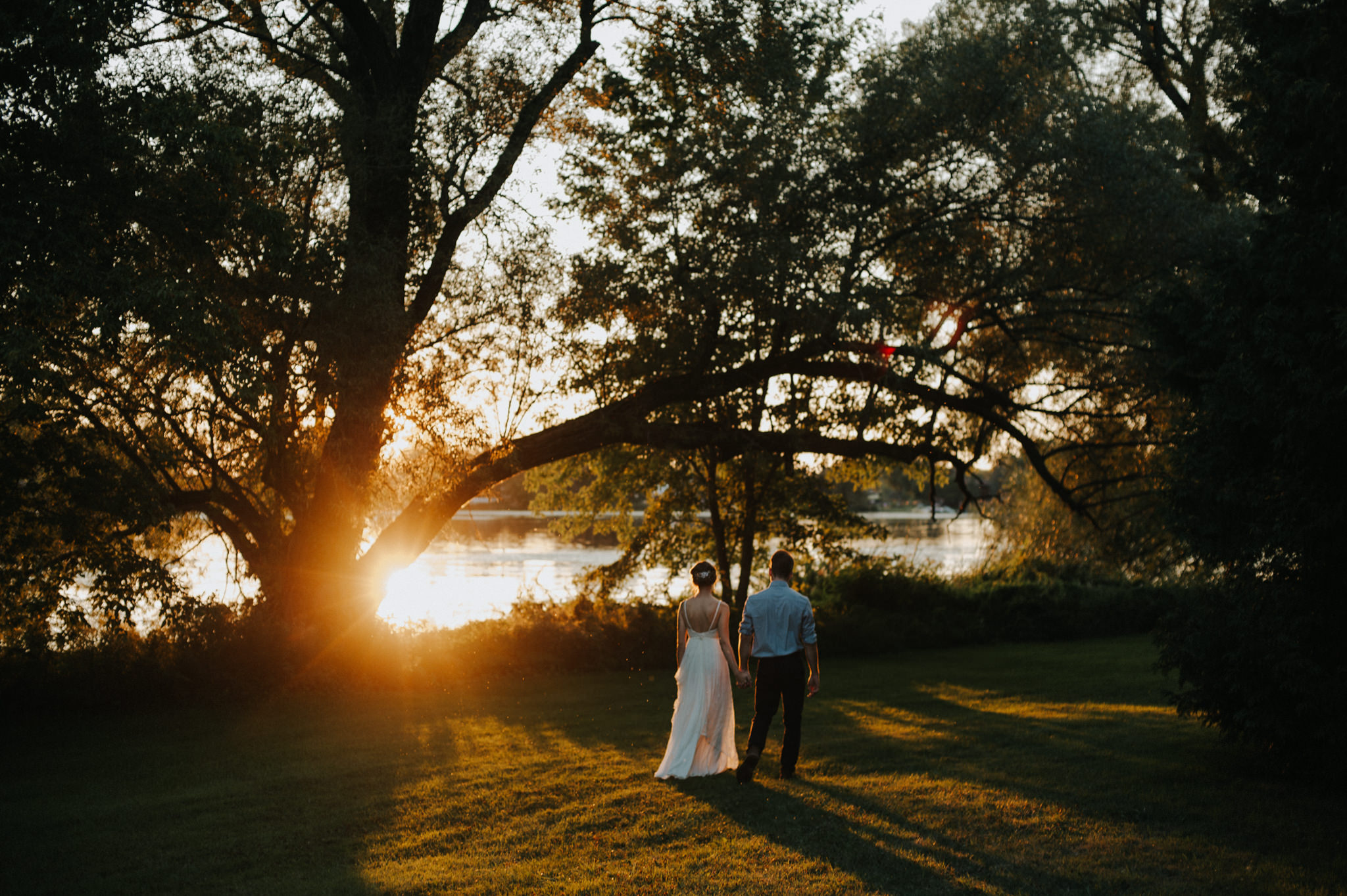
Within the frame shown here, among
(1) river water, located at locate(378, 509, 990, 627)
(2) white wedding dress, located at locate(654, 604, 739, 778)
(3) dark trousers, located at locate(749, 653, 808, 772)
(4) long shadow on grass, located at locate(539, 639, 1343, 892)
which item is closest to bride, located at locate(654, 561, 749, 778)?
(2) white wedding dress, located at locate(654, 604, 739, 778)

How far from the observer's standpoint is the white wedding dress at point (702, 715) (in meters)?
9.12

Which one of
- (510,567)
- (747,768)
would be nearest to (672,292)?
(747,768)

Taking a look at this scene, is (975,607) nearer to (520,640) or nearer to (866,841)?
(520,640)

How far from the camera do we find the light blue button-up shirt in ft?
29.0

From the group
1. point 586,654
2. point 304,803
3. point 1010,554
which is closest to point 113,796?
point 304,803

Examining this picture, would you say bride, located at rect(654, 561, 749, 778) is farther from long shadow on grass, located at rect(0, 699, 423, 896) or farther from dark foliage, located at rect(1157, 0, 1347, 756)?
dark foliage, located at rect(1157, 0, 1347, 756)

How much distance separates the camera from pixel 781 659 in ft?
Result: 29.2

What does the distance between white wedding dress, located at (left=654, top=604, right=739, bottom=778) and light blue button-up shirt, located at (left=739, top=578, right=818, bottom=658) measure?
1.73 ft

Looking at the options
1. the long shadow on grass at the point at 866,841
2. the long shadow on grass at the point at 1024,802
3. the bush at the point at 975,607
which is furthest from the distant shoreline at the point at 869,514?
the long shadow on grass at the point at 866,841

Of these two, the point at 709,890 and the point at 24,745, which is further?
the point at 24,745

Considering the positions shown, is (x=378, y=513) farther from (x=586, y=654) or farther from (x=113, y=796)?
(x=113, y=796)

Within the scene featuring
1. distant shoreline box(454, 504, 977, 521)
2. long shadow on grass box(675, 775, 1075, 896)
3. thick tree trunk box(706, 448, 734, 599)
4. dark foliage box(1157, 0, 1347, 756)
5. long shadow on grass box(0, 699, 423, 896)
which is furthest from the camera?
distant shoreline box(454, 504, 977, 521)

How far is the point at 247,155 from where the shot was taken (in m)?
9.65

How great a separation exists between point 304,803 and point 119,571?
4.60 metres
